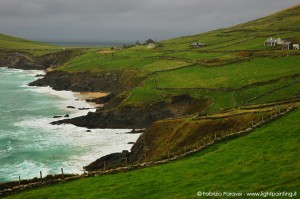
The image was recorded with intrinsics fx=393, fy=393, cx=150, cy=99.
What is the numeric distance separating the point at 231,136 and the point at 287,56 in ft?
256

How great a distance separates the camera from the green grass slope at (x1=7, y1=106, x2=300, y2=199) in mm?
30109

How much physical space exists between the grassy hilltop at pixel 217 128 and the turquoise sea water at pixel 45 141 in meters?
13.2

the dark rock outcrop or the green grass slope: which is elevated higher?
the green grass slope

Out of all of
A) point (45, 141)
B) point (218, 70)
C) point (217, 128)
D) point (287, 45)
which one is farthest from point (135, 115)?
point (287, 45)

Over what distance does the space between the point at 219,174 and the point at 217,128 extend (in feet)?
76.1

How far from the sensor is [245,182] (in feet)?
99.3

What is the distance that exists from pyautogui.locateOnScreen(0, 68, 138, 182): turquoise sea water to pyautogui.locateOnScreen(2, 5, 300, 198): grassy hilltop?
13.2m

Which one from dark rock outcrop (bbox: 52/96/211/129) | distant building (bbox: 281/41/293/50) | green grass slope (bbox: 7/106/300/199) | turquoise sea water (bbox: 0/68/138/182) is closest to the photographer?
green grass slope (bbox: 7/106/300/199)

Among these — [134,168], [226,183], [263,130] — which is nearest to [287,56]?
[263,130]

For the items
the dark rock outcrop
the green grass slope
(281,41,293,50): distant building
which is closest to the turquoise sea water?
the dark rock outcrop

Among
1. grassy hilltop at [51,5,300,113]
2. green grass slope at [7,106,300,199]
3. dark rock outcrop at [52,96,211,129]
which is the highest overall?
grassy hilltop at [51,5,300,113]

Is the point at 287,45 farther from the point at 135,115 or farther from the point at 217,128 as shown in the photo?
the point at 217,128

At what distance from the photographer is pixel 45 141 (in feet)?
270

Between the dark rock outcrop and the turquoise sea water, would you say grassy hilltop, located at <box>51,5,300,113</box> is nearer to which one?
the dark rock outcrop
